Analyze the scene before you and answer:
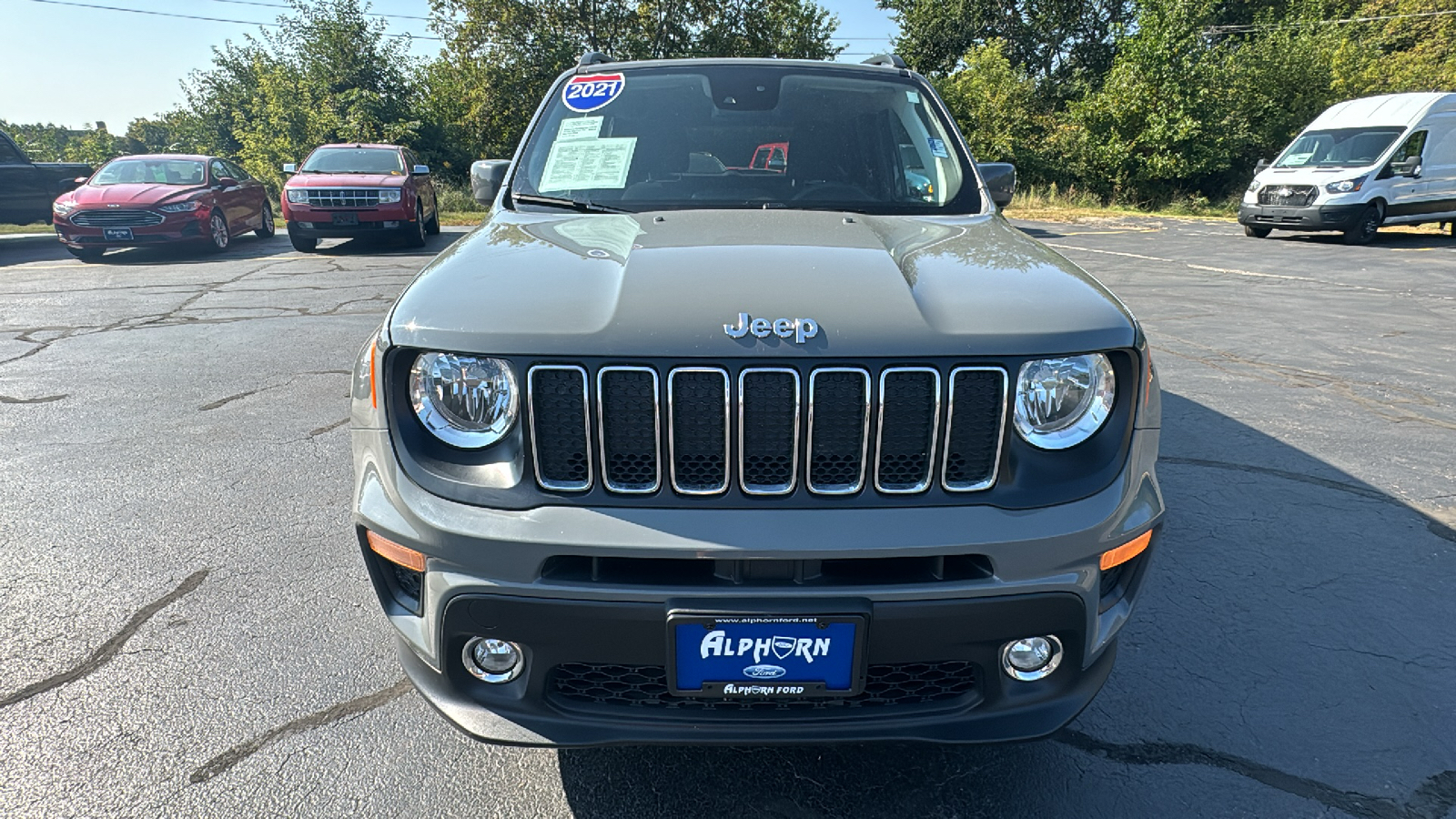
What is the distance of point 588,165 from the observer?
2.97 m

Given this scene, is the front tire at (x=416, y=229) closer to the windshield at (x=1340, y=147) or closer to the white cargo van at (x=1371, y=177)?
the white cargo van at (x=1371, y=177)

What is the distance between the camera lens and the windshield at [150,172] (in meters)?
12.5

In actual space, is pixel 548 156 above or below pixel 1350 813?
above

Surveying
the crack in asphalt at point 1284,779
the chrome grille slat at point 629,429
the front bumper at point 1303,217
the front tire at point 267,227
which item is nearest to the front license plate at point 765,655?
the chrome grille slat at point 629,429

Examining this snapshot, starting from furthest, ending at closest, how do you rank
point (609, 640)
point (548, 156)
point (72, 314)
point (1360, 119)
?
point (1360, 119), point (72, 314), point (548, 156), point (609, 640)

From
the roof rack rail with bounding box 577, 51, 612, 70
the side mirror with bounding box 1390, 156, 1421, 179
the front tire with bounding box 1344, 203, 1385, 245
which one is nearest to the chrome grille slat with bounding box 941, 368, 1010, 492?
the roof rack rail with bounding box 577, 51, 612, 70

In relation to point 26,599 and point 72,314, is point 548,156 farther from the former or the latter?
point 72,314

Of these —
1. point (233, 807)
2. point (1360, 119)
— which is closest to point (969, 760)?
point (233, 807)

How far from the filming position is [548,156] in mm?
3068

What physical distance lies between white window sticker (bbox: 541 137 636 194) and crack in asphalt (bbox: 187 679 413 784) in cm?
164

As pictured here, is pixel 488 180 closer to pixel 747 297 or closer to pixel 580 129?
pixel 580 129

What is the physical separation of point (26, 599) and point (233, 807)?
152 centimetres

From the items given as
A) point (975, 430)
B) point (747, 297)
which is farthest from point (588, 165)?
point (975, 430)

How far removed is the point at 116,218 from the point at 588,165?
39.3 feet
